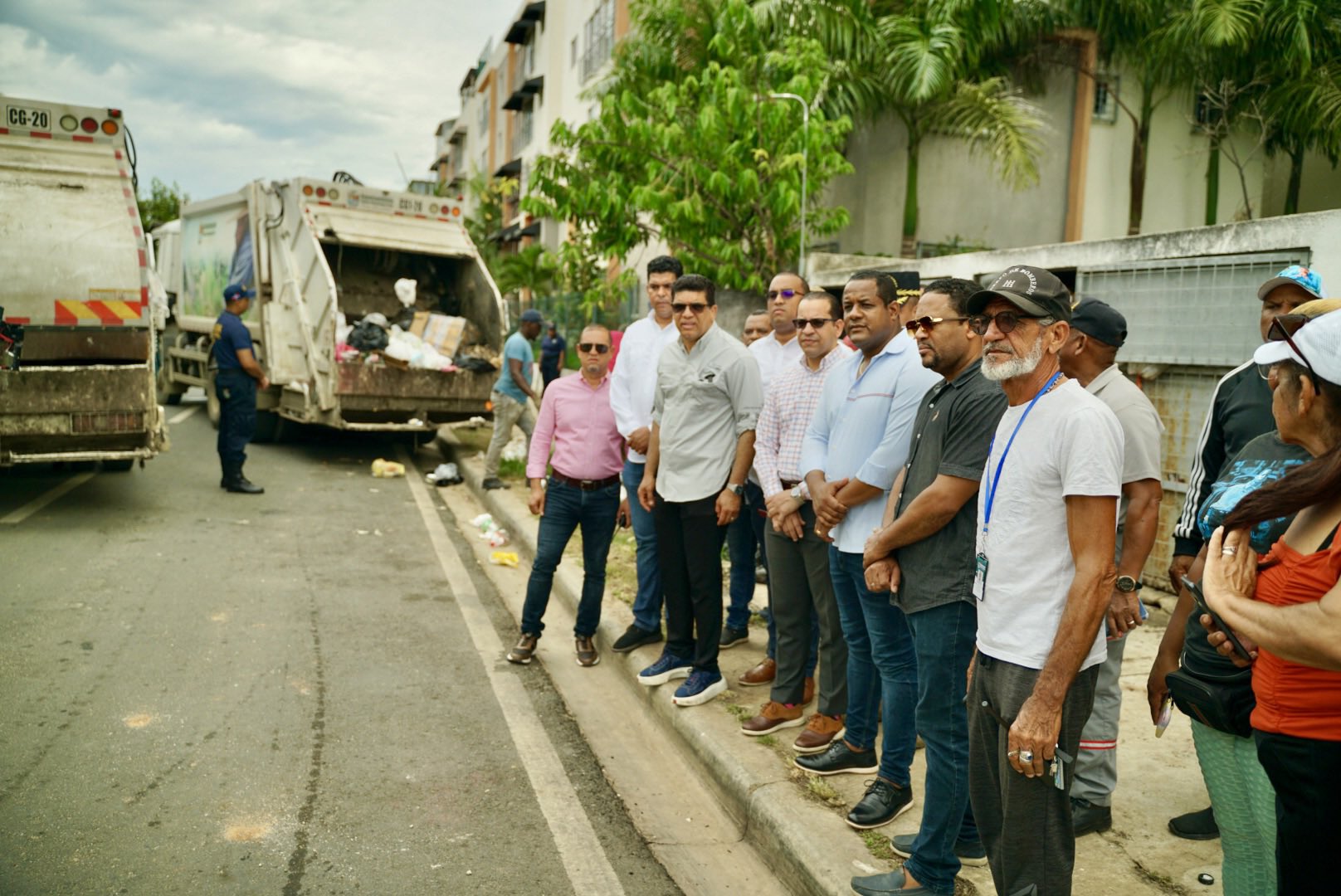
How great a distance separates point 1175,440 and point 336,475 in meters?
8.38

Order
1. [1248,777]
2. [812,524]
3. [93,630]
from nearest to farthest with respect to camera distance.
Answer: [1248,777]
[812,524]
[93,630]

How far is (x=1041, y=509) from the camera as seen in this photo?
268 centimetres

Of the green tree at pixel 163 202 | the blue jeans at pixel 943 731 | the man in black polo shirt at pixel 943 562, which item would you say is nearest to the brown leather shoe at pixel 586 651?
the man in black polo shirt at pixel 943 562

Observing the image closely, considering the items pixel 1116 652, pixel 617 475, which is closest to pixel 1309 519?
pixel 1116 652

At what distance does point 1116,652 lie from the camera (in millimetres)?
3967

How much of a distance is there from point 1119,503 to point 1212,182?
1544 centimetres

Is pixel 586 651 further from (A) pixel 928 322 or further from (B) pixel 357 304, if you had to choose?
(B) pixel 357 304

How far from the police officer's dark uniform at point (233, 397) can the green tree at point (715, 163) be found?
3.57 metres

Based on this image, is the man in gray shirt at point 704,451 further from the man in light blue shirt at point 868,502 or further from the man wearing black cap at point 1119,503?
the man wearing black cap at point 1119,503

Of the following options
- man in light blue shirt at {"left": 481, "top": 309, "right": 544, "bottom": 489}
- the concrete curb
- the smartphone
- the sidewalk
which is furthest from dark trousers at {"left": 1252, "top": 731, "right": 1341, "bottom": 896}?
man in light blue shirt at {"left": 481, "top": 309, "right": 544, "bottom": 489}

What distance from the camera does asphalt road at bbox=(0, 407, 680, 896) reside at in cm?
360

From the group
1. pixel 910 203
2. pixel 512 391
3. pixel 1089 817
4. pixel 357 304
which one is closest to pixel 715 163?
pixel 512 391

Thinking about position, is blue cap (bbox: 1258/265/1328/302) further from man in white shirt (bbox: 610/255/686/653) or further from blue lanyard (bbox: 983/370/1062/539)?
man in white shirt (bbox: 610/255/686/653)

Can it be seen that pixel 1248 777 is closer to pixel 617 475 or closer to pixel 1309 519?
pixel 1309 519
